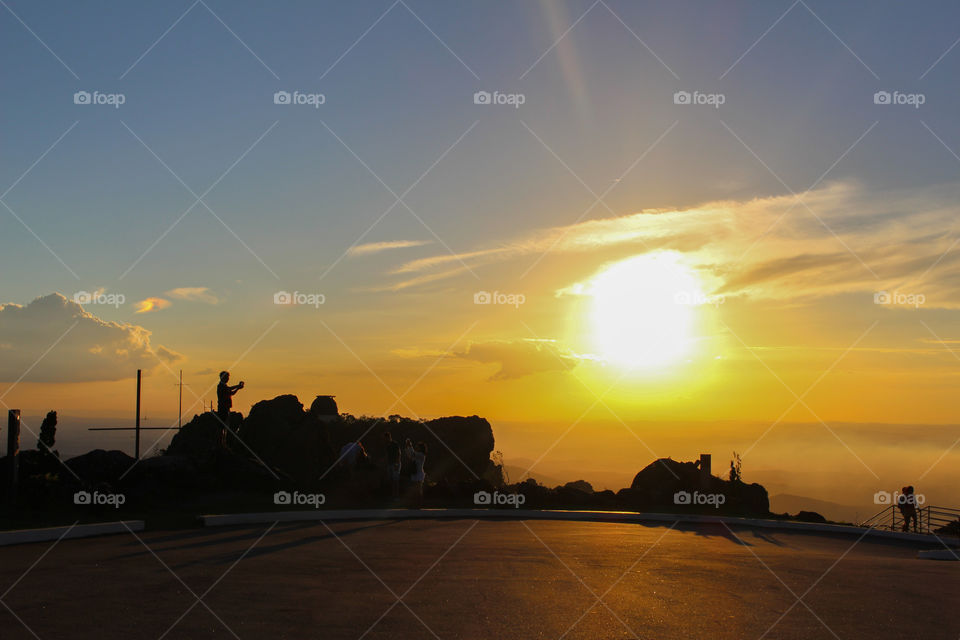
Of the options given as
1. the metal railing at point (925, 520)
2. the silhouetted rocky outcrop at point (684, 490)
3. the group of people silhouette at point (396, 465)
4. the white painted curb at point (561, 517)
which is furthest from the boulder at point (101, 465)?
the metal railing at point (925, 520)

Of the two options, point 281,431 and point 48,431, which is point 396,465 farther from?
point 281,431

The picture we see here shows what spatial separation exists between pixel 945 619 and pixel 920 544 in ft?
33.5

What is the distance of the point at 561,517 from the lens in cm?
2050

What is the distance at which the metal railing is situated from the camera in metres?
22.3

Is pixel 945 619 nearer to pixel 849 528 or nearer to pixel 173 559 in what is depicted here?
pixel 173 559

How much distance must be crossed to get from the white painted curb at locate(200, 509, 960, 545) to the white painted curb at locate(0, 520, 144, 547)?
7.74 feet

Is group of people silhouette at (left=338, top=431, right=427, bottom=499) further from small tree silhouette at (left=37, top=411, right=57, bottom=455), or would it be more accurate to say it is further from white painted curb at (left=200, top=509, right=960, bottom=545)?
small tree silhouette at (left=37, top=411, right=57, bottom=455)

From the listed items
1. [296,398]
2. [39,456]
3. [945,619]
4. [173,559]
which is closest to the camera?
[945,619]

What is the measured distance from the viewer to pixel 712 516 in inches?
818

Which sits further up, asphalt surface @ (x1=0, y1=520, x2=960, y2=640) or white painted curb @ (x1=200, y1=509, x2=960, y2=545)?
asphalt surface @ (x1=0, y1=520, x2=960, y2=640)

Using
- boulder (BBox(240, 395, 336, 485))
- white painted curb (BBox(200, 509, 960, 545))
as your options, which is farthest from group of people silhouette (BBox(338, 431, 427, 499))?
boulder (BBox(240, 395, 336, 485))

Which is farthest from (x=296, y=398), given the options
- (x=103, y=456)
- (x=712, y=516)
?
(x=712, y=516)

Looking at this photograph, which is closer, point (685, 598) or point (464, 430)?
point (685, 598)

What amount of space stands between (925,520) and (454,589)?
59.0 feet
